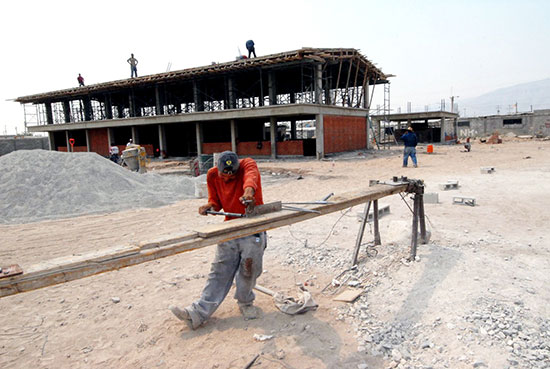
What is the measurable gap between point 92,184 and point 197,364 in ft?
32.0

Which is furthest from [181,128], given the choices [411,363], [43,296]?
[411,363]

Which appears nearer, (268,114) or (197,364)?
(197,364)

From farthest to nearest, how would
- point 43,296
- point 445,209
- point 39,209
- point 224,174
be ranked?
point 39,209 → point 445,209 → point 43,296 → point 224,174

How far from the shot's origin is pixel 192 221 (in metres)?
8.47

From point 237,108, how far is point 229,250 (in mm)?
23957

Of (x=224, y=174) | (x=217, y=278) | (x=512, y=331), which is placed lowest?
(x=512, y=331)

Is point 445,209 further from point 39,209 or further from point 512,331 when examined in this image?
point 39,209

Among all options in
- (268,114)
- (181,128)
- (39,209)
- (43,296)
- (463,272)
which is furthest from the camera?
(181,128)

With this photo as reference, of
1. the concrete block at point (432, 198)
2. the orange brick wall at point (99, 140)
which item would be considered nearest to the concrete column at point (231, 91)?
the orange brick wall at point (99, 140)

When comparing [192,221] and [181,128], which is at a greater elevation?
[181,128]

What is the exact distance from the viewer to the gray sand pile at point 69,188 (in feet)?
33.0

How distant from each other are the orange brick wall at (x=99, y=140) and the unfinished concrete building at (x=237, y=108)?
96mm

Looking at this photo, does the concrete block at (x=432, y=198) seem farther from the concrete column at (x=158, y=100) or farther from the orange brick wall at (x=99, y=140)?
the orange brick wall at (x=99, y=140)

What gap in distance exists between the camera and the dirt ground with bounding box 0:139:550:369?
3.33m
